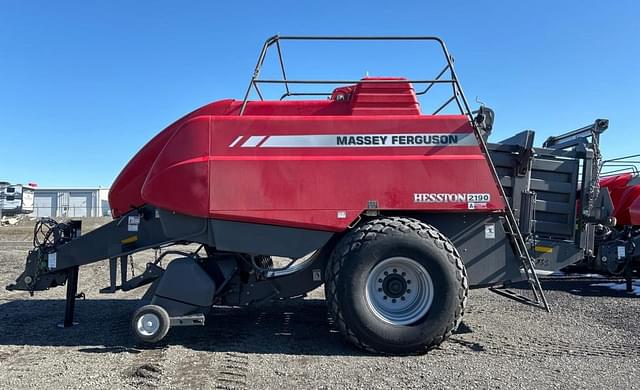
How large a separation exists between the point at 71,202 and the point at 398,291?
46.7m

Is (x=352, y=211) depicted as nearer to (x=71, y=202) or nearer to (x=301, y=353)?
(x=301, y=353)

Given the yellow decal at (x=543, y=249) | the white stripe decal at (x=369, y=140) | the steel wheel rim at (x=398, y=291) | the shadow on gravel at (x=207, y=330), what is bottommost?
the shadow on gravel at (x=207, y=330)

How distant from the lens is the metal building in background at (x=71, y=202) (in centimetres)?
4359

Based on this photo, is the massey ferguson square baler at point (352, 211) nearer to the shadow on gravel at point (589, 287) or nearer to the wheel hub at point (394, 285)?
the wheel hub at point (394, 285)

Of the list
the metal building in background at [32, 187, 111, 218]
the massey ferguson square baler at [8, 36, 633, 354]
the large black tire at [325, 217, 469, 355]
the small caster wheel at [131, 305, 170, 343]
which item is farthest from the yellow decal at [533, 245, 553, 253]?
the metal building in background at [32, 187, 111, 218]

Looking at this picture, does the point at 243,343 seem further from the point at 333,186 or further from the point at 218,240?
the point at 333,186

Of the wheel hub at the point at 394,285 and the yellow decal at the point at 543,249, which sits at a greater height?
the yellow decal at the point at 543,249

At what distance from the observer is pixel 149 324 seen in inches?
195

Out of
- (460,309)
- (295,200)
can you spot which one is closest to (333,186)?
(295,200)

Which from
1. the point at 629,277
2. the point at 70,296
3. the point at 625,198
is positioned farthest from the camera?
the point at 625,198

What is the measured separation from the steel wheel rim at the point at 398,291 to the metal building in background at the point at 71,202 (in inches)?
1667

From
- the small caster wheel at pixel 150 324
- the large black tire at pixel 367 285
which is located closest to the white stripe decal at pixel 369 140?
the large black tire at pixel 367 285

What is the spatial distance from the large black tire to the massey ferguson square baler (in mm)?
11

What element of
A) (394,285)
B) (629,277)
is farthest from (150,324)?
(629,277)
